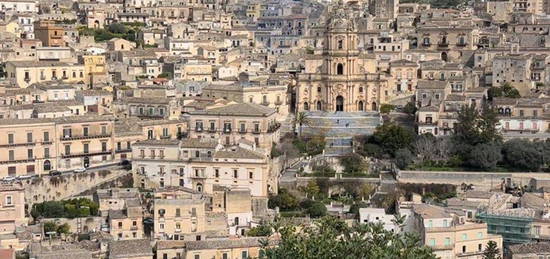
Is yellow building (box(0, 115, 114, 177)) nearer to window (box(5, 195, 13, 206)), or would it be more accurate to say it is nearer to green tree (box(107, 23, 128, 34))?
window (box(5, 195, 13, 206))

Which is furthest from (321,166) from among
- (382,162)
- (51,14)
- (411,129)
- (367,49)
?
(51,14)

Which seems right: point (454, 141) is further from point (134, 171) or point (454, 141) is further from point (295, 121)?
point (134, 171)

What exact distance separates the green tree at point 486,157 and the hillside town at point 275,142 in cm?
8

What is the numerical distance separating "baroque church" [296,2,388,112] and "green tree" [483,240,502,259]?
1961 centimetres

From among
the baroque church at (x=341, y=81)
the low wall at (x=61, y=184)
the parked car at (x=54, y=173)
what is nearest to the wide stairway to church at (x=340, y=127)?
the baroque church at (x=341, y=81)

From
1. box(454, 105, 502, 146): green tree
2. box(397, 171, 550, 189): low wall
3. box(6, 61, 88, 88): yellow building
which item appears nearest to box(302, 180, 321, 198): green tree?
box(397, 171, 550, 189): low wall

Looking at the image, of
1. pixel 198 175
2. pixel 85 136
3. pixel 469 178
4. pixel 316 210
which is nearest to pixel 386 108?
pixel 469 178

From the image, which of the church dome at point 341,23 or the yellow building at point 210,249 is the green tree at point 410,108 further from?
the yellow building at point 210,249

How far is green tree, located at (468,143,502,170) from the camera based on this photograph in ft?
136

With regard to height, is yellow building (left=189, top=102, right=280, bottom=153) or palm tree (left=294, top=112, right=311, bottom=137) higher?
yellow building (left=189, top=102, right=280, bottom=153)

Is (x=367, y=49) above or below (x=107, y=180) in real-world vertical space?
above

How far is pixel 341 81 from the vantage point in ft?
169

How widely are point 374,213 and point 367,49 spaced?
2495cm

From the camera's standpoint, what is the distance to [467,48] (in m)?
60.2
